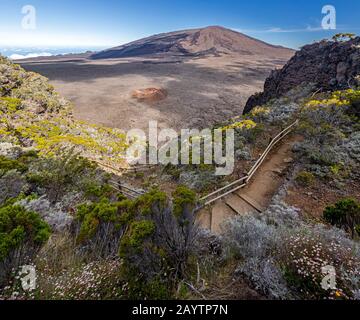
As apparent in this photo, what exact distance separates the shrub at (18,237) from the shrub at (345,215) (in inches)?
208

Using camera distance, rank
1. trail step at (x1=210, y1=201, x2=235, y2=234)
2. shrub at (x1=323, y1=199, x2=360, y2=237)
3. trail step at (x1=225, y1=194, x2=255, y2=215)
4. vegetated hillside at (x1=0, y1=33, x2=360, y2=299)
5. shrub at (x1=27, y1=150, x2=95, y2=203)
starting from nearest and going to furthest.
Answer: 1. vegetated hillside at (x1=0, y1=33, x2=360, y2=299)
2. shrub at (x1=323, y1=199, x2=360, y2=237)
3. trail step at (x1=210, y1=201, x2=235, y2=234)
4. trail step at (x1=225, y1=194, x2=255, y2=215)
5. shrub at (x1=27, y1=150, x2=95, y2=203)

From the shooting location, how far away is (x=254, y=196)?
A: 684 centimetres

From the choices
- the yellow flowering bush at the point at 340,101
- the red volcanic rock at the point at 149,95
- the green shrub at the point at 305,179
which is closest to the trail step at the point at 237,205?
the green shrub at the point at 305,179

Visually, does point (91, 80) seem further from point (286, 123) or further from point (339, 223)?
point (339, 223)

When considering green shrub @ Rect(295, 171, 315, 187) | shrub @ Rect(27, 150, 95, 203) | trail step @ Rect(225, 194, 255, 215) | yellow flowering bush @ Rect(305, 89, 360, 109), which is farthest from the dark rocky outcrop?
shrub @ Rect(27, 150, 95, 203)

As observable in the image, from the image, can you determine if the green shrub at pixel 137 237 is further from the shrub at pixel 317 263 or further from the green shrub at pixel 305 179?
the green shrub at pixel 305 179

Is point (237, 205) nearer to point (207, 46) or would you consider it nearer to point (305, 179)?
point (305, 179)

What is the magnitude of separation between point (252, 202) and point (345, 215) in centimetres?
231

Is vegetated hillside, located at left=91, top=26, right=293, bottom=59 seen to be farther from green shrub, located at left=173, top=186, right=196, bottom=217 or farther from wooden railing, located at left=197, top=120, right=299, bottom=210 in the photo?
green shrub, located at left=173, top=186, right=196, bottom=217

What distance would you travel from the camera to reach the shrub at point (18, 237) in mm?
2654

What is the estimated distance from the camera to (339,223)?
469cm

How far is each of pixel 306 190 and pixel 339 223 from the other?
6.33 ft

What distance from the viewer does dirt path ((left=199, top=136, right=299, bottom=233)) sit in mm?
6061

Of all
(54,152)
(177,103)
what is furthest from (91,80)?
(54,152)
